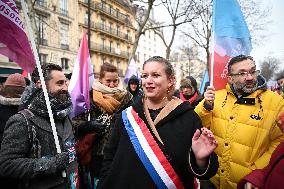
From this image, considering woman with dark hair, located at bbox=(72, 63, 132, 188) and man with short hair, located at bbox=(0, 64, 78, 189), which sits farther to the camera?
woman with dark hair, located at bbox=(72, 63, 132, 188)

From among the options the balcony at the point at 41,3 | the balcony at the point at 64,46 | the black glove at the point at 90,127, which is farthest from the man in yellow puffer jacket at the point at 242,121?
the balcony at the point at 64,46

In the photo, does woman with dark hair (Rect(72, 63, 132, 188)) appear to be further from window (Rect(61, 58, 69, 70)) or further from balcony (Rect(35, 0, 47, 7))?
window (Rect(61, 58, 69, 70))

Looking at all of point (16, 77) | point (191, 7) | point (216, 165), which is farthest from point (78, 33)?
point (216, 165)

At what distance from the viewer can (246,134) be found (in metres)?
2.99

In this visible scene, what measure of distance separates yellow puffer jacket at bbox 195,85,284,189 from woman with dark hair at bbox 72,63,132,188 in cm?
139

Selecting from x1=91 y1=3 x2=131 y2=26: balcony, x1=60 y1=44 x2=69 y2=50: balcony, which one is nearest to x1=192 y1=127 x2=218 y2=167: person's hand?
x1=60 y1=44 x2=69 y2=50: balcony

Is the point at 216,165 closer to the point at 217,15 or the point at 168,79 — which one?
the point at 168,79

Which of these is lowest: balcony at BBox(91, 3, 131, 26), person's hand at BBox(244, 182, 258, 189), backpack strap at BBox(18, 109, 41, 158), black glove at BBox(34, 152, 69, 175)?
black glove at BBox(34, 152, 69, 175)

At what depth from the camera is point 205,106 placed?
321 cm

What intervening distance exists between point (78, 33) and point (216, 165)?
3980 centimetres

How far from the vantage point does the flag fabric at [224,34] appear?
12.0ft

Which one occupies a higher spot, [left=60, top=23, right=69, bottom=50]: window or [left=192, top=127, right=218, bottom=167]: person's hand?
[left=60, top=23, right=69, bottom=50]: window

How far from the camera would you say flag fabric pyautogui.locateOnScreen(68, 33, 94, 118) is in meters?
4.28

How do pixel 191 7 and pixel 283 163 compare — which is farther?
pixel 191 7
